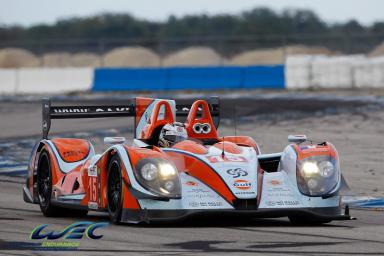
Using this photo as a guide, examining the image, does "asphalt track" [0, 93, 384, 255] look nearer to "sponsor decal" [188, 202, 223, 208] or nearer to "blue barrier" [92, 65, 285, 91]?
"sponsor decal" [188, 202, 223, 208]

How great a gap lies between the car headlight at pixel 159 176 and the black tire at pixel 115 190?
0.94 ft

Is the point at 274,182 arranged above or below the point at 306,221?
above

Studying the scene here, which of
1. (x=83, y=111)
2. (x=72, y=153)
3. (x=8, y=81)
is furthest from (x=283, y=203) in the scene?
(x=8, y=81)

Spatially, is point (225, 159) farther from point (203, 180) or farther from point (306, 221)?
point (306, 221)

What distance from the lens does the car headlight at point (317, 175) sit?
10.9m

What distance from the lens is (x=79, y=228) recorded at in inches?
419

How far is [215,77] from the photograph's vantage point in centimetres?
4262

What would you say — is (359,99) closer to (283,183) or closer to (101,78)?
(101,78)

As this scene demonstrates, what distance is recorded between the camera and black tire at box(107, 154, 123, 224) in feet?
A: 35.7

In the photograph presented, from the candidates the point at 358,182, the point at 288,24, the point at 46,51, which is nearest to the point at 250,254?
the point at 358,182

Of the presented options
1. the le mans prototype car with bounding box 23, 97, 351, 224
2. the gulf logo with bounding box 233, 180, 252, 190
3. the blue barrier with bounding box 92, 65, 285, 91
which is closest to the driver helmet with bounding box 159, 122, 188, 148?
the le mans prototype car with bounding box 23, 97, 351, 224

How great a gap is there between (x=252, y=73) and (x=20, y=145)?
802 inches

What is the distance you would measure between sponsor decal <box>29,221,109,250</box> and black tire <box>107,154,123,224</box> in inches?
6.0

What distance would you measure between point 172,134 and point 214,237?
2500 mm
